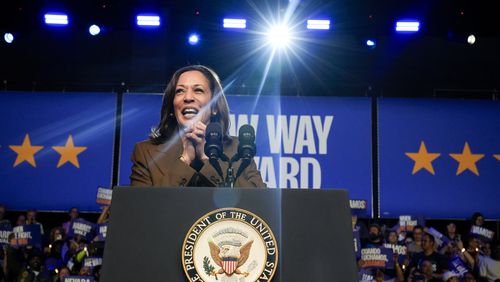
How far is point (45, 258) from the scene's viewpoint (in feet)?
29.5

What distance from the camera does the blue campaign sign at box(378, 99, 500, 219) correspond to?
10484 mm

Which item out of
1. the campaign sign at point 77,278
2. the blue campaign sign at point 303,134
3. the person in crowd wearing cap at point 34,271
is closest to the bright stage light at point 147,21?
the blue campaign sign at point 303,134

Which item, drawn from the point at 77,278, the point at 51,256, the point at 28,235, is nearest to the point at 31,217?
the point at 28,235

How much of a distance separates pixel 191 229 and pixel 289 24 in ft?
25.8

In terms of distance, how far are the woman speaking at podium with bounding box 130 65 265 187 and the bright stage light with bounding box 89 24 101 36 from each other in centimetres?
548

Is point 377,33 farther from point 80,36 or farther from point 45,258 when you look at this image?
point 45,258

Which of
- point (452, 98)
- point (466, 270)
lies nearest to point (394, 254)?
point (466, 270)

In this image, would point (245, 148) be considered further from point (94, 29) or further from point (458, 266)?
point (94, 29)

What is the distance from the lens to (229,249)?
229 centimetres

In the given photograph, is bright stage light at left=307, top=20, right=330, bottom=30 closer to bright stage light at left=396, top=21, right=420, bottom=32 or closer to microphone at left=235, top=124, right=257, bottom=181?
bright stage light at left=396, top=21, right=420, bottom=32

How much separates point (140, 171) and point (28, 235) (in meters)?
5.35

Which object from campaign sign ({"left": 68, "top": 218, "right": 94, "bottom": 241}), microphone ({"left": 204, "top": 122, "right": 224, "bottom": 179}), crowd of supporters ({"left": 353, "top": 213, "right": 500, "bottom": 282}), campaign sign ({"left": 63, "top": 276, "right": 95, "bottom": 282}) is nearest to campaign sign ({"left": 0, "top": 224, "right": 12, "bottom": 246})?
campaign sign ({"left": 68, "top": 218, "right": 94, "bottom": 241})

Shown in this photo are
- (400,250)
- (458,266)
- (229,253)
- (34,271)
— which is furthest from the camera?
(400,250)

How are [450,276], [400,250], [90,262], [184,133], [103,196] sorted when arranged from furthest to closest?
[103,196]
[400,250]
[90,262]
[450,276]
[184,133]
